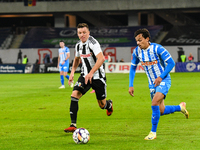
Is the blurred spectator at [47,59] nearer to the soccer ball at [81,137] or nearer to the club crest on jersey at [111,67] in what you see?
the club crest on jersey at [111,67]

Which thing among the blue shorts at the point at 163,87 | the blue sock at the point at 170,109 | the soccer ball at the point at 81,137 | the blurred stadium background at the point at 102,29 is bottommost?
the soccer ball at the point at 81,137

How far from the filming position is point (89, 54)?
722 cm

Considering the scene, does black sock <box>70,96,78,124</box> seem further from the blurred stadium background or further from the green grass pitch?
the blurred stadium background

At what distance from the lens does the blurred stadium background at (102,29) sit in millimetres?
42300

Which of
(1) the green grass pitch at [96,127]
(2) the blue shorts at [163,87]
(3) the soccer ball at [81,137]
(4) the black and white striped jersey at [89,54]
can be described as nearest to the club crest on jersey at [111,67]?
(1) the green grass pitch at [96,127]

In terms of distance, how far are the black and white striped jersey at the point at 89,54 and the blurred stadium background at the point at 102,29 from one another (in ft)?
109

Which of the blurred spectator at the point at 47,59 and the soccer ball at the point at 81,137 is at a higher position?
the blurred spectator at the point at 47,59

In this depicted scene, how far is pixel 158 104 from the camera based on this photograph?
20.7ft

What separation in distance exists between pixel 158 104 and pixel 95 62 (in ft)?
5.57

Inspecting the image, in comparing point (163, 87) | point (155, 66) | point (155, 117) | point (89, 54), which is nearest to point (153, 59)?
point (155, 66)

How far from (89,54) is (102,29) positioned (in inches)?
1490

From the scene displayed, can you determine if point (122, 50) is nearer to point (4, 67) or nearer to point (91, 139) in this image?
point (4, 67)

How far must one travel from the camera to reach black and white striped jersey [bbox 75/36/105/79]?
7141 millimetres

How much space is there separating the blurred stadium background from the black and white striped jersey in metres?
33.2
